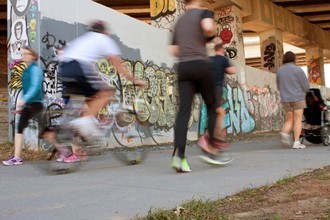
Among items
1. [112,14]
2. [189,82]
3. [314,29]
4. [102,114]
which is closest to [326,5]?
[314,29]

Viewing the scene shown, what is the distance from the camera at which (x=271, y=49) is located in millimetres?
21938

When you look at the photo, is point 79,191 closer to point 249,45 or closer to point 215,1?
point 215,1

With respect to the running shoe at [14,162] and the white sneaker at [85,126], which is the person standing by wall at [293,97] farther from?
the running shoe at [14,162]

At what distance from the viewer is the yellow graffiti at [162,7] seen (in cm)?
1437

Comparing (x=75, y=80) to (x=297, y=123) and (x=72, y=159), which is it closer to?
(x=72, y=159)

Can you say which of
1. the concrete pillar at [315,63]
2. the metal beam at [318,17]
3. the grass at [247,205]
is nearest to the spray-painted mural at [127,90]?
the grass at [247,205]

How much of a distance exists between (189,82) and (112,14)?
4967 millimetres

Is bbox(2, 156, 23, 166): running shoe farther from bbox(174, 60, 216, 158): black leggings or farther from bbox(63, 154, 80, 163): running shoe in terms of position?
bbox(174, 60, 216, 158): black leggings

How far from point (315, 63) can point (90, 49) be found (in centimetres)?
2564

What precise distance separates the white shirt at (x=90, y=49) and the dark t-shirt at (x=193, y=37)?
37.9 inches

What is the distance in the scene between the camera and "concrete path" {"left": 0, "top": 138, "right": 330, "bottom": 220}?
3357 mm

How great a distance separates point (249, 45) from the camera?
34.4 meters

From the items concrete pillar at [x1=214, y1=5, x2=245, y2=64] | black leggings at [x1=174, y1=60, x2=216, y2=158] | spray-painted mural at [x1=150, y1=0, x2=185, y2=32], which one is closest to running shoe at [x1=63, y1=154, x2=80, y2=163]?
black leggings at [x1=174, y1=60, x2=216, y2=158]

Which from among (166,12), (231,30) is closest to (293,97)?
(166,12)
